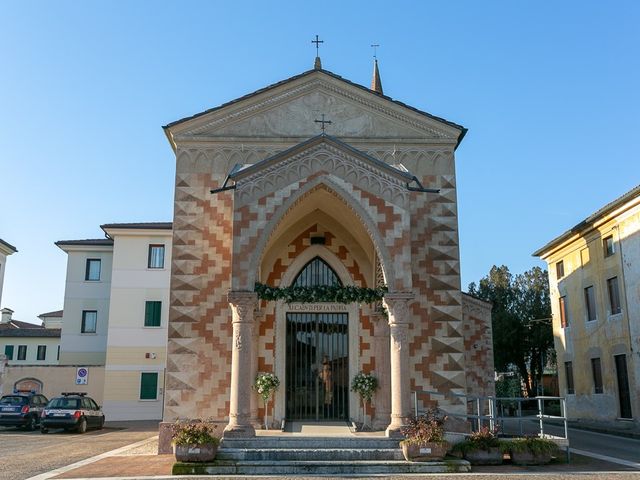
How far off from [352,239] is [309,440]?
19.3ft

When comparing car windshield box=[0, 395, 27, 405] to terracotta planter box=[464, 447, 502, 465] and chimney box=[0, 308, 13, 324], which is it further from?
chimney box=[0, 308, 13, 324]

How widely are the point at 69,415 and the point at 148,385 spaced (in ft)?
24.4

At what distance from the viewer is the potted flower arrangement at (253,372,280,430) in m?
14.8

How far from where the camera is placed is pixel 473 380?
18.6 metres

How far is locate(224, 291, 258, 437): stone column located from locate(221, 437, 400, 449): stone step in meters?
0.18

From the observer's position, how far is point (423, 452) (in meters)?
11.7

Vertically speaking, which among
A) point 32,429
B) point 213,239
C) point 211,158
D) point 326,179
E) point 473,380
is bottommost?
point 32,429

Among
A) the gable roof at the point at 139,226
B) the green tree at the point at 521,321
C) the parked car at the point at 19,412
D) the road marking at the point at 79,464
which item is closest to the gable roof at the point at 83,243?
the gable roof at the point at 139,226

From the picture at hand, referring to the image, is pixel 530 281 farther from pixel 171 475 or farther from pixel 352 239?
pixel 171 475

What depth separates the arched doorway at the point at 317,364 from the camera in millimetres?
15641

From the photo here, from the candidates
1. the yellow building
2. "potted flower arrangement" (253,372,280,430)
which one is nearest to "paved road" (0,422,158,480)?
"potted flower arrangement" (253,372,280,430)

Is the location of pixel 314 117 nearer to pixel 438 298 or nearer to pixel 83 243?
pixel 438 298

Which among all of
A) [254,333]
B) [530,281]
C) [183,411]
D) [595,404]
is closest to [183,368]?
[183,411]

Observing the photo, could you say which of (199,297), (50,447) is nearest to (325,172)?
(199,297)
